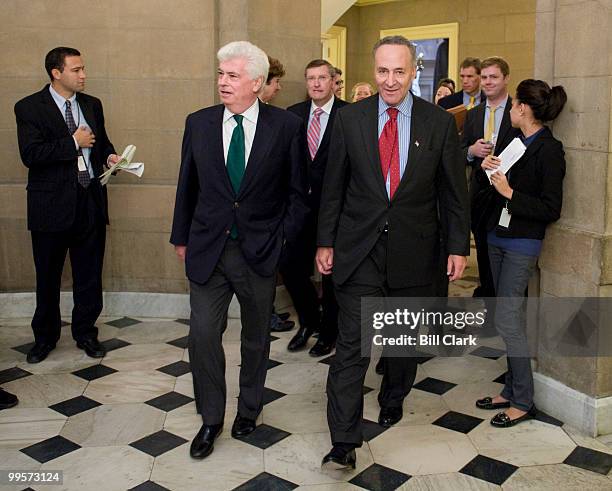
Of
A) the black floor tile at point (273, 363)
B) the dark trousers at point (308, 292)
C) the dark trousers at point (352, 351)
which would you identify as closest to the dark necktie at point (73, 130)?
the dark trousers at point (308, 292)

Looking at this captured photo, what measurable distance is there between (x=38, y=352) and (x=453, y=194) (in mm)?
2856

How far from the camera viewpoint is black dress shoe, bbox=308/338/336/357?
4980 millimetres

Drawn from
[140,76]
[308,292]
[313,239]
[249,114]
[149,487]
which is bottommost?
[149,487]

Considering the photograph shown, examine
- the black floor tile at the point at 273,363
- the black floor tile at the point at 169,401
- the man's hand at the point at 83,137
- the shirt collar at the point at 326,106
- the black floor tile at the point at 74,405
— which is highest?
A: the shirt collar at the point at 326,106

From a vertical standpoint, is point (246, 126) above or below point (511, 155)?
above

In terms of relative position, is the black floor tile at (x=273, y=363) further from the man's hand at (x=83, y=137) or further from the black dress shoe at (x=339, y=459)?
the man's hand at (x=83, y=137)

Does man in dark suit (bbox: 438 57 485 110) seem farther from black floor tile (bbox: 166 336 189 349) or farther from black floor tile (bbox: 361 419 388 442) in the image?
black floor tile (bbox: 361 419 388 442)

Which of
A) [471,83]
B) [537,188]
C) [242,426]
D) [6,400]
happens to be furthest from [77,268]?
[471,83]

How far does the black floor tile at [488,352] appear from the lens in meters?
4.94

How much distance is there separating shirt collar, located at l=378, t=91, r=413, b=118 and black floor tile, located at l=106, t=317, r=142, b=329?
294 cm

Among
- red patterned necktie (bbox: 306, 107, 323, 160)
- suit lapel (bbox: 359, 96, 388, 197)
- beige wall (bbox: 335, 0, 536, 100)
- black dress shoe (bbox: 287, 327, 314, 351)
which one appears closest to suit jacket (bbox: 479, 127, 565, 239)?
suit lapel (bbox: 359, 96, 388, 197)

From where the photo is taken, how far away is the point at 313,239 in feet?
16.7

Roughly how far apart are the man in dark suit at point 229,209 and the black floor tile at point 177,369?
1.08 meters

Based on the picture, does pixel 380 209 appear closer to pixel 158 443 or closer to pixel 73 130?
pixel 158 443
